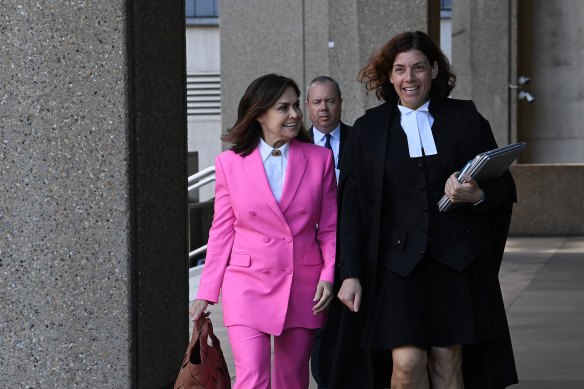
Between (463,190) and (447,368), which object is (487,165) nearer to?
(463,190)

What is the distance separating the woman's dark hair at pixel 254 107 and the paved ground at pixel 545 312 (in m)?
2.48

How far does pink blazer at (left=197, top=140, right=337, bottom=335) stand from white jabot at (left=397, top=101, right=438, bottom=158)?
399mm

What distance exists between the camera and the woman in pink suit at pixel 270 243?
16.7 feet

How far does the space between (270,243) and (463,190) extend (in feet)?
2.55

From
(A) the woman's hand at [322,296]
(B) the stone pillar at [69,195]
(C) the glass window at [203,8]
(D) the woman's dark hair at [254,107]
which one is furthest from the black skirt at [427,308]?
(C) the glass window at [203,8]

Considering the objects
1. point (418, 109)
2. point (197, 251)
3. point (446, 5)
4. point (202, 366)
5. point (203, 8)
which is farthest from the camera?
point (203, 8)

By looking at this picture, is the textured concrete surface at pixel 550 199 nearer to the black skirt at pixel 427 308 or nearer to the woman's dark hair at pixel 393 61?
the woman's dark hair at pixel 393 61

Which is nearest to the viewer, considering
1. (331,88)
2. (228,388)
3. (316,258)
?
(228,388)

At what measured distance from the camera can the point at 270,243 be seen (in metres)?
5.13

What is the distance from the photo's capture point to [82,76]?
528 cm

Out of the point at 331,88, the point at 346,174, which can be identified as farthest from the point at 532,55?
the point at 346,174

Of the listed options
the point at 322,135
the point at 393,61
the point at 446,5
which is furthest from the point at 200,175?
the point at 446,5

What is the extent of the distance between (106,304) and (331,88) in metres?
2.12

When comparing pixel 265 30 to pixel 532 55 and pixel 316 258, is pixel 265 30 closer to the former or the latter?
pixel 532 55
